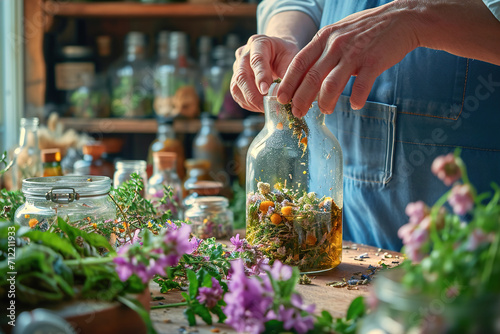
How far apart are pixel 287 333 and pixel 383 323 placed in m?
0.14

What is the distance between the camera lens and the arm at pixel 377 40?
806mm

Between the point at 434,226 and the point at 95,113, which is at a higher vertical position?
the point at 95,113

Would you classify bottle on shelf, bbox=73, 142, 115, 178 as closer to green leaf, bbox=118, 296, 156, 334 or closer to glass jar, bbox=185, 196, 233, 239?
glass jar, bbox=185, 196, 233, 239

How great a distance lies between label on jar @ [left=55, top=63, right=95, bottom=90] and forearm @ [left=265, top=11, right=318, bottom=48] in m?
1.20

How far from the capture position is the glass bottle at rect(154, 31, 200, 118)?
2160mm

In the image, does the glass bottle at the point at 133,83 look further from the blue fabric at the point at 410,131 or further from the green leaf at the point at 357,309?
the green leaf at the point at 357,309

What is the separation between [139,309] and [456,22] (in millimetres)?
626

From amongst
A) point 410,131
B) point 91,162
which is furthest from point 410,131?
point 91,162

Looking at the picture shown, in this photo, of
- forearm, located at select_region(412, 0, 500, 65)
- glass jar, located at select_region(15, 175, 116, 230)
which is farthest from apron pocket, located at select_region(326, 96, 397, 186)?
glass jar, located at select_region(15, 175, 116, 230)

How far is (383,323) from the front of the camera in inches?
15.6

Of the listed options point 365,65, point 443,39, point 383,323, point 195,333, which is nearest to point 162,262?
point 195,333

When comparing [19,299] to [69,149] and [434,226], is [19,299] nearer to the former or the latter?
[434,226]

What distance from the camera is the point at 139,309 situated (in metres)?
0.52

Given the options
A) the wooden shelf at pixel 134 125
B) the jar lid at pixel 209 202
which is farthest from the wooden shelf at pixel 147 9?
the jar lid at pixel 209 202
